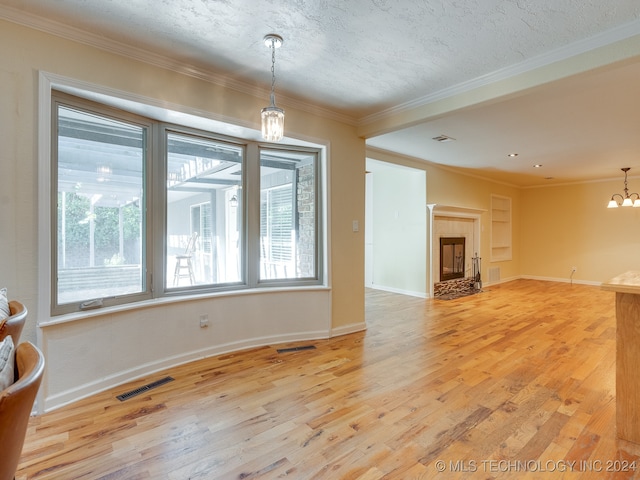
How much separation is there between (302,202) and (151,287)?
1802mm

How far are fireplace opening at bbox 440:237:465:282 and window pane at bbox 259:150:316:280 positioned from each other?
3609 millimetres

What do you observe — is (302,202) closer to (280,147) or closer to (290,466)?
(280,147)

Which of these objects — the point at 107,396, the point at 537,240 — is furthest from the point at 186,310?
the point at 537,240

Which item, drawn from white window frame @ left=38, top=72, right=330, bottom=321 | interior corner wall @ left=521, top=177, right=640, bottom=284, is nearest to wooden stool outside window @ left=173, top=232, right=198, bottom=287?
white window frame @ left=38, top=72, right=330, bottom=321

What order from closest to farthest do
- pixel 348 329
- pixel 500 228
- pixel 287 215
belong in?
pixel 287 215
pixel 348 329
pixel 500 228

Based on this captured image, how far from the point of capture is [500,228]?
8.23 metres

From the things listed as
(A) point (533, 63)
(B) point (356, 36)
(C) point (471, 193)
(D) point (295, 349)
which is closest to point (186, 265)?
(D) point (295, 349)

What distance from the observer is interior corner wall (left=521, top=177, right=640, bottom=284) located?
7.11 meters

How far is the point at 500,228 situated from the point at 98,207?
27.9ft

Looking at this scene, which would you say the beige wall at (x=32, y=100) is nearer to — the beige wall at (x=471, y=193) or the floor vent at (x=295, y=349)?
the floor vent at (x=295, y=349)

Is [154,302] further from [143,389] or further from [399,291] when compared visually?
[399,291]

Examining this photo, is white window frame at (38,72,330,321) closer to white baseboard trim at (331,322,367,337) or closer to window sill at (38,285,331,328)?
window sill at (38,285,331,328)

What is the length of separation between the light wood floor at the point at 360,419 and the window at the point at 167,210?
807 mm

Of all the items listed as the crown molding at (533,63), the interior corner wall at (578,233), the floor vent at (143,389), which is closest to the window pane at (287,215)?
the crown molding at (533,63)
